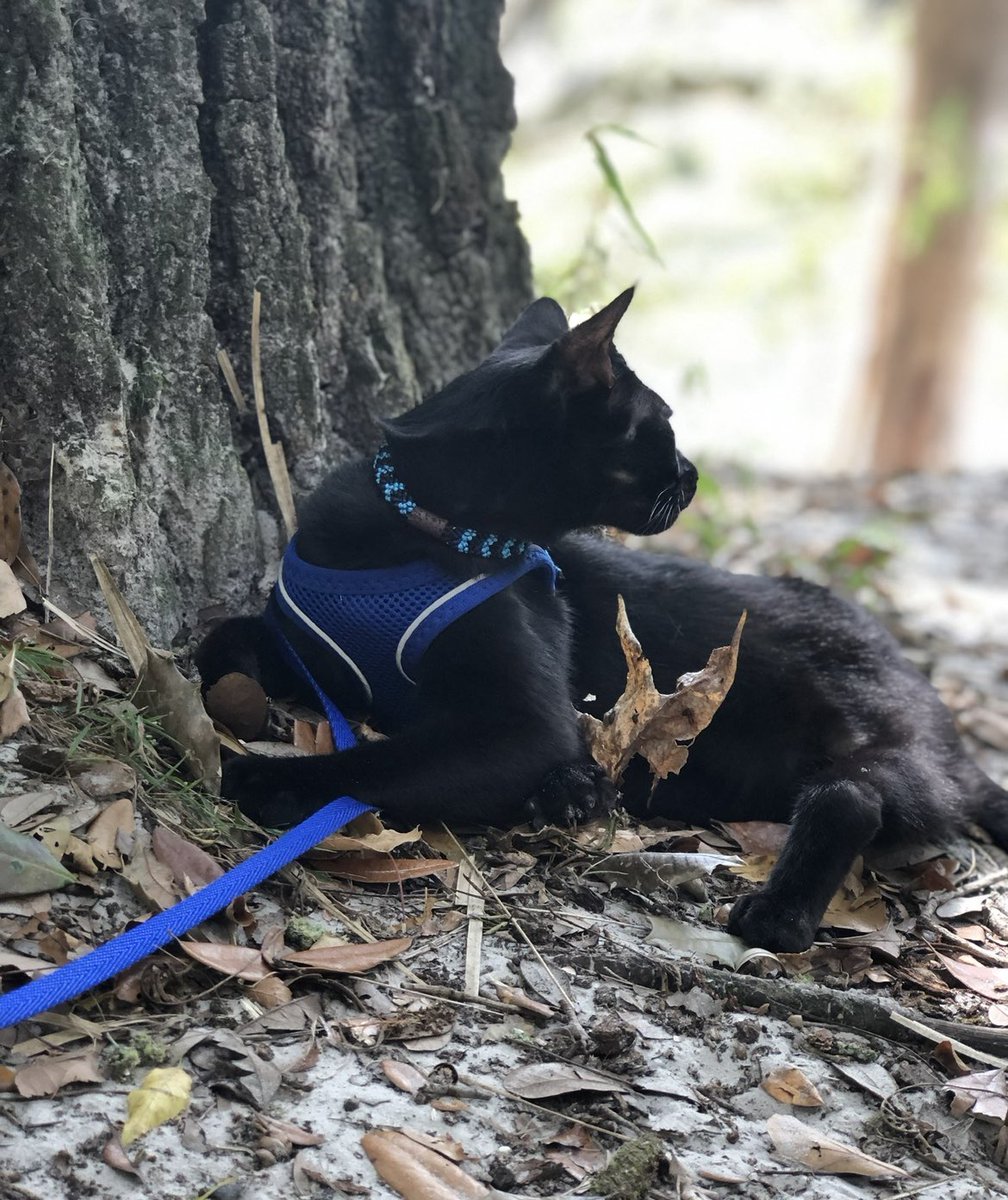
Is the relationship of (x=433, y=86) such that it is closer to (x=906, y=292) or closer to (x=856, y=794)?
(x=856, y=794)

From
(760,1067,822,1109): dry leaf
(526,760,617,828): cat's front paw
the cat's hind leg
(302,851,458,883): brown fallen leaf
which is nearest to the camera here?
(760,1067,822,1109): dry leaf

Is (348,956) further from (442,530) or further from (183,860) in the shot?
(442,530)

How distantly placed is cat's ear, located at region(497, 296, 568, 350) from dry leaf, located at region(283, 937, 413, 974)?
1259 millimetres

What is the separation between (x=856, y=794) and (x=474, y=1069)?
41.5 inches

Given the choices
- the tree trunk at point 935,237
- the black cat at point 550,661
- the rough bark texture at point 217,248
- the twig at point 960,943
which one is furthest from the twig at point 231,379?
the tree trunk at point 935,237

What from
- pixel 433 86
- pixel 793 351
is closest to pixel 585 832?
pixel 433 86

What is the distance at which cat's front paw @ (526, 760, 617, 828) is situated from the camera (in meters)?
2.22

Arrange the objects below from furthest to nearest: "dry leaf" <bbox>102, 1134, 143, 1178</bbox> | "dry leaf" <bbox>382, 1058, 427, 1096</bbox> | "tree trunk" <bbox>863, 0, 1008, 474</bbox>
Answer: "tree trunk" <bbox>863, 0, 1008, 474</bbox> → "dry leaf" <bbox>382, 1058, 427, 1096</bbox> → "dry leaf" <bbox>102, 1134, 143, 1178</bbox>

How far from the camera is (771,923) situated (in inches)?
81.6

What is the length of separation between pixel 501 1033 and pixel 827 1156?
18.1 inches

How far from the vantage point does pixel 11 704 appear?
6.06 ft

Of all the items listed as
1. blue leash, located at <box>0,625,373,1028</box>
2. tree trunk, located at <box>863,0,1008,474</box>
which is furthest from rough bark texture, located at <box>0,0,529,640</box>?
tree trunk, located at <box>863,0,1008,474</box>

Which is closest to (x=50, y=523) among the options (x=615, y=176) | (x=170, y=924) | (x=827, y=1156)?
(x=170, y=924)

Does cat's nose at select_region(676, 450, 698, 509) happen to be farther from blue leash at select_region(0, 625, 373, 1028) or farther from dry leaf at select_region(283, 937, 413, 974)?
dry leaf at select_region(283, 937, 413, 974)
